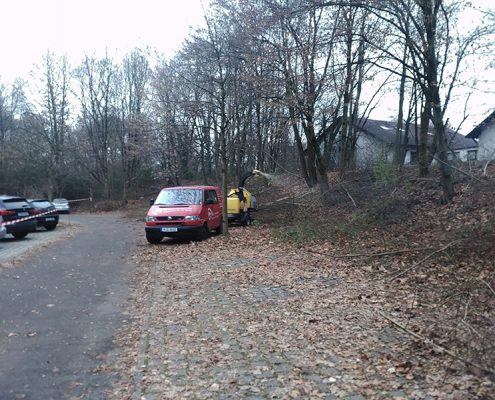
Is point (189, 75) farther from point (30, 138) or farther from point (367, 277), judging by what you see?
point (30, 138)

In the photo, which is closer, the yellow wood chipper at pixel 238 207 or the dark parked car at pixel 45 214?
the yellow wood chipper at pixel 238 207

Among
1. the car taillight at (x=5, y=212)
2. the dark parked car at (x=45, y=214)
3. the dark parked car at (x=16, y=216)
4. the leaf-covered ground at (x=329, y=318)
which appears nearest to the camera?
the leaf-covered ground at (x=329, y=318)

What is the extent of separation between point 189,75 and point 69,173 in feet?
125

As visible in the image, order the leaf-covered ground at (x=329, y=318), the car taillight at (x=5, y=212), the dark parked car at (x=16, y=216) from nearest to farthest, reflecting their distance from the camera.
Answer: the leaf-covered ground at (x=329, y=318) < the car taillight at (x=5, y=212) < the dark parked car at (x=16, y=216)

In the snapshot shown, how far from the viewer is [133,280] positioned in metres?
9.87

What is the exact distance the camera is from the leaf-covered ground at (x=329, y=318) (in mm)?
4297

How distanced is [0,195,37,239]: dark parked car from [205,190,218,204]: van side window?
22.0 ft

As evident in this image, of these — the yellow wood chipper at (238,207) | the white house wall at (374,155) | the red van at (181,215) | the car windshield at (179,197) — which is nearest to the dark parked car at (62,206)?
the white house wall at (374,155)

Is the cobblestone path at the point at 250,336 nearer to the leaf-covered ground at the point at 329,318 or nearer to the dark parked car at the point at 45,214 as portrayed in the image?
the leaf-covered ground at the point at 329,318

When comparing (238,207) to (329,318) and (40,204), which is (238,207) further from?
(329,318)

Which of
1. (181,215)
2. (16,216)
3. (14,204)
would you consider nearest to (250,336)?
(181,215)

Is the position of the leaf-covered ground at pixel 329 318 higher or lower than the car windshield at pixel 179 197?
lower

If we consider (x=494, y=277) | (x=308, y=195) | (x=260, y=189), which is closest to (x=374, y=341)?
(x=494, y=277)

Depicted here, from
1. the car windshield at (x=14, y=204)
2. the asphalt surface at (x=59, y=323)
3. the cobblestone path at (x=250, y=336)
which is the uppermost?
the car windshield at (x=14, y=204)
